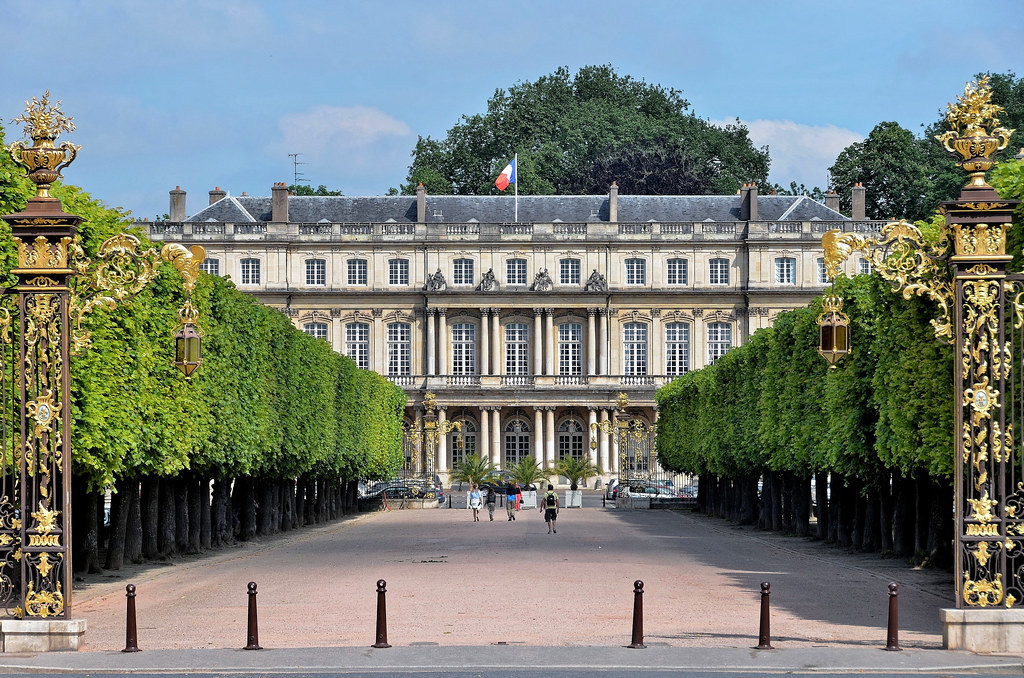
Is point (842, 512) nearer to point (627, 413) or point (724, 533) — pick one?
point (724, 533)

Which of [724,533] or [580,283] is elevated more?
[580,283]

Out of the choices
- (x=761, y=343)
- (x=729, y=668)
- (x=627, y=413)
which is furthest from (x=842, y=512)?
(x=627, y=413)

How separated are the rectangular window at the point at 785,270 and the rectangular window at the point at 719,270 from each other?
9.76 ft

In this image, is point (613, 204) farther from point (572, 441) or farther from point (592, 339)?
point (572, 441)

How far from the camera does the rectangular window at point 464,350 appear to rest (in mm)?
92188

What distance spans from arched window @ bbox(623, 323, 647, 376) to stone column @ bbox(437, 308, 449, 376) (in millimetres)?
11028

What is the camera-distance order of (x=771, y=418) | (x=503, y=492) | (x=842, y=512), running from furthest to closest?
1. (x=503, y=492)
2. (x=771, y=418)
3. (x=842, y=512)

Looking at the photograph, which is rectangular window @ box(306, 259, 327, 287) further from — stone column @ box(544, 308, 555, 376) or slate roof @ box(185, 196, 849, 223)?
stone column @ box(544, 308, 555, 376)

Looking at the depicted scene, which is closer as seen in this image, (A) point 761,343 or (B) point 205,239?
(A) point 761,343

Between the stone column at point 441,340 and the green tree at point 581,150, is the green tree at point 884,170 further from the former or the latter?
the stone column at point 441,340

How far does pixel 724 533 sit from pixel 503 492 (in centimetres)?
2817

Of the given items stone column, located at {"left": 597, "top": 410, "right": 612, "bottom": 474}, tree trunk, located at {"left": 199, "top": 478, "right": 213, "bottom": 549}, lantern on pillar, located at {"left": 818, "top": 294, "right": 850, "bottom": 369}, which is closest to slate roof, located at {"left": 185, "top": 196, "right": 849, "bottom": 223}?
stone column, located at {"left": 597, "top": 410, "right": 612, "bottom": 474}

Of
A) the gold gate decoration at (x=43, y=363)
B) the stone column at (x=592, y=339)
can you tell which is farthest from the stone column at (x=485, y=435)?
the gold gate decoration at (x=43, y=363)

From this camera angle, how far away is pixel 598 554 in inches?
1233
